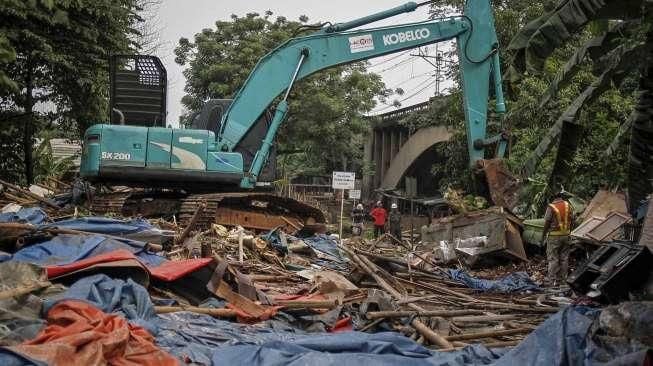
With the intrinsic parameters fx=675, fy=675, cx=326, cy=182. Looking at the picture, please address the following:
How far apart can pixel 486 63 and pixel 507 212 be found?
9.98 ft

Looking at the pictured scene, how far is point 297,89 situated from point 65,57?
13775 mm

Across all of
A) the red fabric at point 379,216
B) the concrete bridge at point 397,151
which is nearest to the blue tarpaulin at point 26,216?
the red fabric at point 379,216

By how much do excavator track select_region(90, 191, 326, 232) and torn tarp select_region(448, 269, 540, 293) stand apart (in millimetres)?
4152

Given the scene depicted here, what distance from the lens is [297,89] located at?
3011 cm

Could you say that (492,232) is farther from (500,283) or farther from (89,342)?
(89,342)

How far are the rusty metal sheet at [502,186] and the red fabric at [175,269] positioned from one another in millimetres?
6761

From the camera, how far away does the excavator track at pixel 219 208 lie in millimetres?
12320

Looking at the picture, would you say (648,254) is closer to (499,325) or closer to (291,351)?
(499,325)

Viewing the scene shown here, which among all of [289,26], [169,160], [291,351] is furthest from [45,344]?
[289,26]

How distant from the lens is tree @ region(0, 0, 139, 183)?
54.8 feet

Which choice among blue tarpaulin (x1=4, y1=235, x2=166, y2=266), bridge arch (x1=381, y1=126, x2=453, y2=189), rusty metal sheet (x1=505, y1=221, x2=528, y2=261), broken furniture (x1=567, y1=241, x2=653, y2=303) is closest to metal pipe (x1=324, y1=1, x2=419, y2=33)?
rusty metal sheet (x1=505, y1=221, x2=528, y2=261)

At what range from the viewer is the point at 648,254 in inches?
216

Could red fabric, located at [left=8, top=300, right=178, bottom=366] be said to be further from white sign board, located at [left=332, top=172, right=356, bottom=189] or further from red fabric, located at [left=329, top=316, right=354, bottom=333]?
white sign board, located at [left=332, top=172, right=356, bottom=189]

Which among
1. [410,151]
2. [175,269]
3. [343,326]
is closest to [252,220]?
[175,269]
